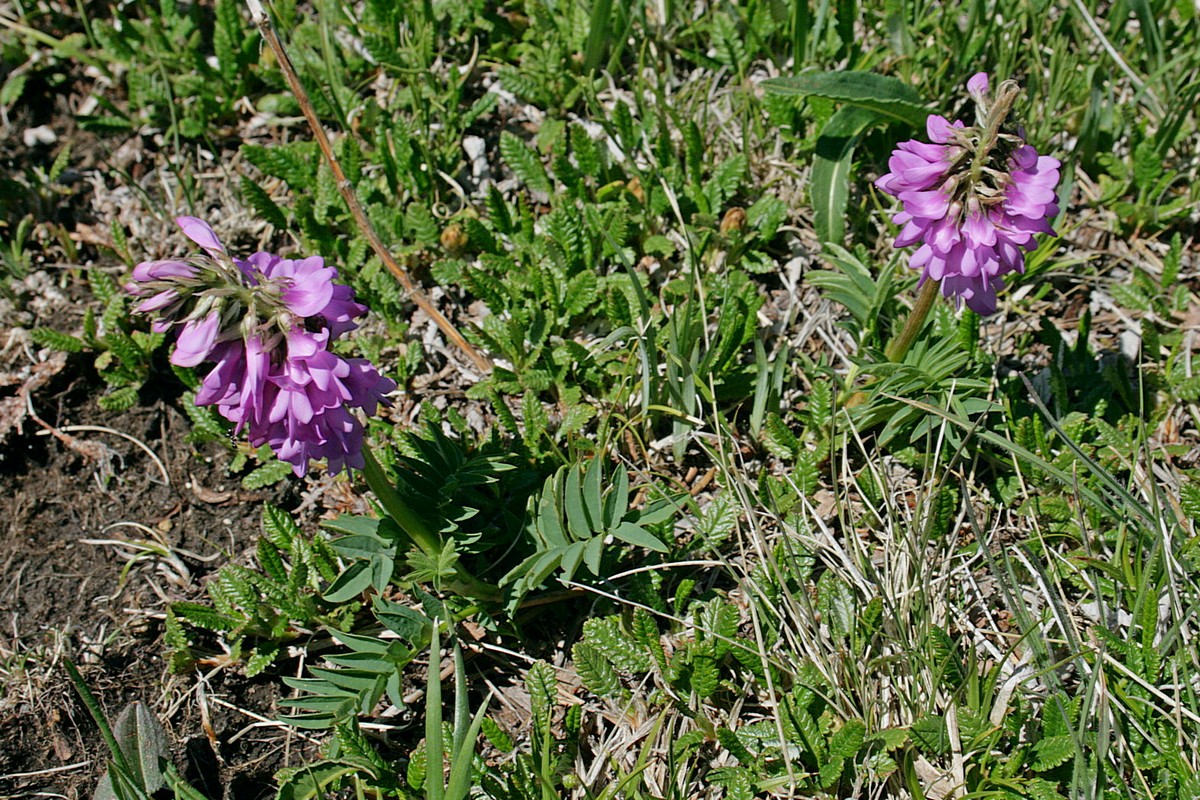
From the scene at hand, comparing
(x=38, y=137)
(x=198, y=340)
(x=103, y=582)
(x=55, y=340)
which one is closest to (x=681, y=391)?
(x=198, y=340)

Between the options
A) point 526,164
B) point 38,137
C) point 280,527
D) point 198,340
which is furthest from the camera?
point 38,137

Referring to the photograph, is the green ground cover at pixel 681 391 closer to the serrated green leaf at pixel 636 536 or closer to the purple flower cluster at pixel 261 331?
the serrated green leaf at pixel 636 536

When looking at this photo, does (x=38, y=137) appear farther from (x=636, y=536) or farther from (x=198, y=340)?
(x=636, y=536)

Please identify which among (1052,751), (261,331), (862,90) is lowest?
(1052,751)

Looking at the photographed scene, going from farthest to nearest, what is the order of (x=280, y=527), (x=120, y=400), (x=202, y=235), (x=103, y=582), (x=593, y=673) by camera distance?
(x=120, y=400) < (x=103, y=582) < (x=280, y=527) < (x=593, y=673) < (x=202, y=235)

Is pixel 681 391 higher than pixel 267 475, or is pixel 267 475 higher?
pixel 681 391

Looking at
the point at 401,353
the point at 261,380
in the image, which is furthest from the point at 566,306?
the point at 261,380

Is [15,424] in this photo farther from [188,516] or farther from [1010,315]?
[1010,315]
